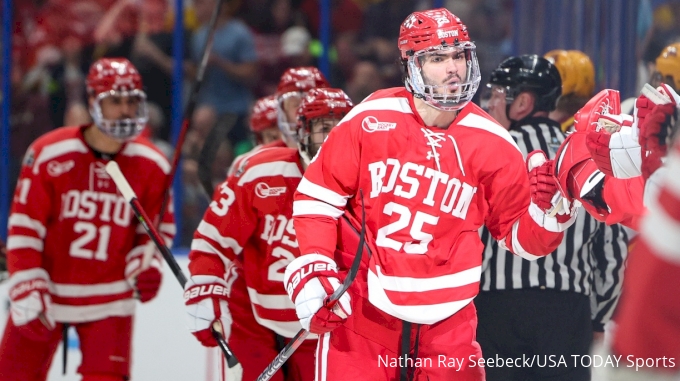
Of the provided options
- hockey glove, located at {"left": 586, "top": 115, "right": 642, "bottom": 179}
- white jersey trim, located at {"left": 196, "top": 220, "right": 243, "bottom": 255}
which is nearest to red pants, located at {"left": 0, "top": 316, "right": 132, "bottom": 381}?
white jersey trim, located at {"left": 196, "top": 220, "right": 243, "bottom": 255}

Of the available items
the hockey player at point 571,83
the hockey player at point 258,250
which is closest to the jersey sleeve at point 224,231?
the hockey player at point 258,250

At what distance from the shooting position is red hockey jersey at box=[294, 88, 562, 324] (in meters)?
2.11

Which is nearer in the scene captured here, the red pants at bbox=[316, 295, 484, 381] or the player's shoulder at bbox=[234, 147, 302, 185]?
the red pants at bbox=[316, 295, 484, 381]

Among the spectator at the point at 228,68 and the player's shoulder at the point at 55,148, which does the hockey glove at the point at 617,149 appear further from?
the spectator at the point at 228,68

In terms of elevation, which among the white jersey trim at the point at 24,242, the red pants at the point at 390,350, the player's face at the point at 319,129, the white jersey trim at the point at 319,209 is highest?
the player's face at the point at 319,129

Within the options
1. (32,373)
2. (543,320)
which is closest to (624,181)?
(543,320)

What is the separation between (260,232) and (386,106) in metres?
0.70

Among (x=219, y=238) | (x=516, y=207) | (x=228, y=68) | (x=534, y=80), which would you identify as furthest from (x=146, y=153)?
(x=228, y=68)

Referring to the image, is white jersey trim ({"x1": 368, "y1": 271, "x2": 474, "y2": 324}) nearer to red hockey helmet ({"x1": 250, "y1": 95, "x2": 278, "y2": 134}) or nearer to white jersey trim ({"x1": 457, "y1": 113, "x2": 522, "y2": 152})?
white jersey trim ({"x1": 457, "y1": 113, "x2": 522, "y2": 152})

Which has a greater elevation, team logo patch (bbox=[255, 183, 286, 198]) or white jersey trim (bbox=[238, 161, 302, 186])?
white jersey trim (bbox=[238, 161, 302, 186])

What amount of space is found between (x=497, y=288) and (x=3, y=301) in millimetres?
2240

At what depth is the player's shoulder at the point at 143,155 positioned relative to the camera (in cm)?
337

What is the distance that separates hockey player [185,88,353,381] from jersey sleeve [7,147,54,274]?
2.43 ft

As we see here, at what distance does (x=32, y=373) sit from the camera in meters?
3.21
